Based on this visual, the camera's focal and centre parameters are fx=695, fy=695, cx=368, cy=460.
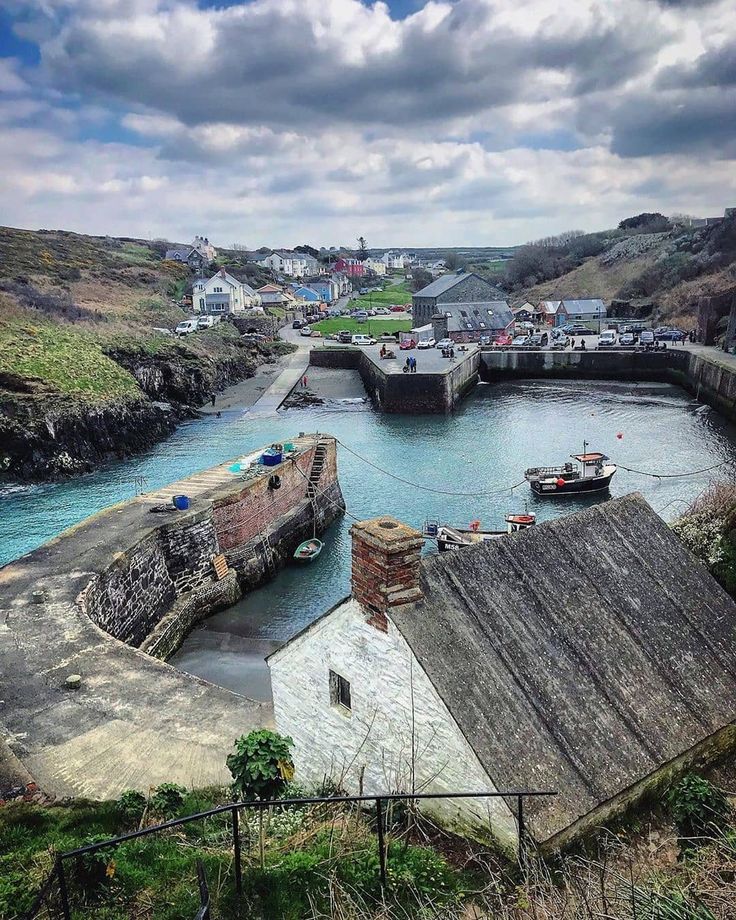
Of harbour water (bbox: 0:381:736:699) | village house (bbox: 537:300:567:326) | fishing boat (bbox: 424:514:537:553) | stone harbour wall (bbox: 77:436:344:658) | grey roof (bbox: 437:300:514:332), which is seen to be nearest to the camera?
stone harbour wall (bbox: 77:436:344:658)

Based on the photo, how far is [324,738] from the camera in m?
10.5

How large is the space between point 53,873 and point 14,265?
98.2 meters

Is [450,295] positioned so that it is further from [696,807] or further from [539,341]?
[696,807]

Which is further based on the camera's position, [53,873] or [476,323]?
[476,323]

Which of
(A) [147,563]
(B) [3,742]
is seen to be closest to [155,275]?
(A) [147,563]

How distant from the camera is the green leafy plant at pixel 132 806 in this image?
9.84 meters

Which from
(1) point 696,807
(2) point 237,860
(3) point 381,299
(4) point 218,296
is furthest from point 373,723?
(3) point 381,299

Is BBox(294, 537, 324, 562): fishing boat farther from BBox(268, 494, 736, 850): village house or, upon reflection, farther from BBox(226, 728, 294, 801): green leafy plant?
BBox(226, 728, 294, 801): green leafy plant

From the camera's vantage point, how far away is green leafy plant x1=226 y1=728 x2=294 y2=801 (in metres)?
8.78

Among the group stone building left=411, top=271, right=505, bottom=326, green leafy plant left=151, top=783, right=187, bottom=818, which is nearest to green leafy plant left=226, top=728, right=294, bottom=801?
green leafy plant left=151, top=783, right=187, bottom=818

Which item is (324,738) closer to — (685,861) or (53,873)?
(53,873)

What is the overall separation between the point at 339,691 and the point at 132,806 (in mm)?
3380

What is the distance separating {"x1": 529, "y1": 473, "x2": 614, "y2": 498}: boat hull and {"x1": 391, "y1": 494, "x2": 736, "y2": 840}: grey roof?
2481 centimetres

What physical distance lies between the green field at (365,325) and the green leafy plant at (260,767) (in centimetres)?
9807
